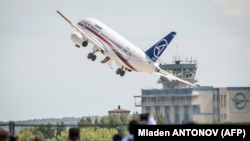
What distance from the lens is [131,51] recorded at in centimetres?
16350

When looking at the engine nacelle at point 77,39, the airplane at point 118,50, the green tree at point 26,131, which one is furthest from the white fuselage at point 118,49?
the green tree at point 26,131

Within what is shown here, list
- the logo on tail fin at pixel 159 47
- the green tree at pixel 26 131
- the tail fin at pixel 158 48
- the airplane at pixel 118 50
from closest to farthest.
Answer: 1. the green tree at pixel 26 131
2. the airplane at pixel 118 50
3. the tail fin at pixel 158 48
4. the logo on tail fin at pixel 159 47

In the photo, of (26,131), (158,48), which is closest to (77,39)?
(158,48)

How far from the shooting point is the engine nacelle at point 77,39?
146250 mm

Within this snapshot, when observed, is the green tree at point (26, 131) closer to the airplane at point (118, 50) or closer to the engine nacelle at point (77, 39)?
the engine nacelle at point (77, 39)

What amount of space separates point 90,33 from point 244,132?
438ft

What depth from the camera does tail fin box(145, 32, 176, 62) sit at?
16348 cm

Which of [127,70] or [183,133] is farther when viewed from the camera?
[127,70]

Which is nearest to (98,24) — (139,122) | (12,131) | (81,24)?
(81,24)

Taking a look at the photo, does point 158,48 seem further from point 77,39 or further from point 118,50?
point 77,39

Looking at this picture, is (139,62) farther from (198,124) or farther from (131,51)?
(198,124)

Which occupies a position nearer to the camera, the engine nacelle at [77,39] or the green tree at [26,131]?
the green tree at [26,131]

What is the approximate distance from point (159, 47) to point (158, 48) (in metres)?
0.90

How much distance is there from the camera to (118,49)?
16312 centimetres
